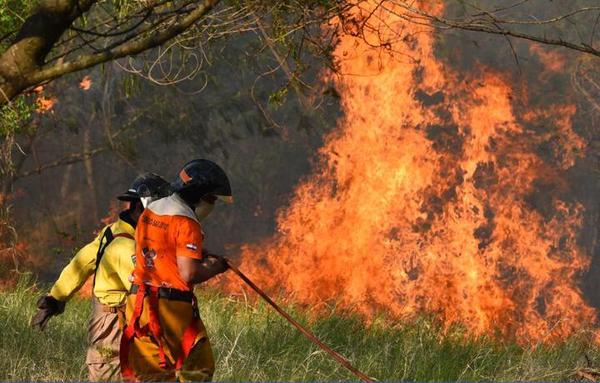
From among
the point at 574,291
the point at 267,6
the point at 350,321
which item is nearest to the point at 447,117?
the point at 574,291

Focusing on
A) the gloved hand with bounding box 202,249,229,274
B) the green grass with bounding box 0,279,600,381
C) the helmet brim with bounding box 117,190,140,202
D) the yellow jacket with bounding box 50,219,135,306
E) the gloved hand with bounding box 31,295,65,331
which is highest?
the helmet brim with bounding box 117,190,140,202

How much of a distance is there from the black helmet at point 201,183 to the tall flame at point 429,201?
1310 centimetres

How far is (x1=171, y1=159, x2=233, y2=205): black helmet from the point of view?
546 cm

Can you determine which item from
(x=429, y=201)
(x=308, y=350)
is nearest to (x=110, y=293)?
(x=308, y=350)

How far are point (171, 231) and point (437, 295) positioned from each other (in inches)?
656

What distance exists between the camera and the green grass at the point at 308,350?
7.43m

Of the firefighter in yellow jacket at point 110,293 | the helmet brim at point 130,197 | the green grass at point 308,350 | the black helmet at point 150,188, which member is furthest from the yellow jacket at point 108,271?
the green grass at point 308,350

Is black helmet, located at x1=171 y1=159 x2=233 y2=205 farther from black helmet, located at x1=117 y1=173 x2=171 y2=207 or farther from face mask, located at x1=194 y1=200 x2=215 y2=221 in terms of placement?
black helmet, located at x1=117 y1=173 x2=171 y2=207

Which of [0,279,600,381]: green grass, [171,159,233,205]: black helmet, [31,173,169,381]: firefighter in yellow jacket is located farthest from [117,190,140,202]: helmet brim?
[0,279,600,381]: green grass

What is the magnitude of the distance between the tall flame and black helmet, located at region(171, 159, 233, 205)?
13.1 metres

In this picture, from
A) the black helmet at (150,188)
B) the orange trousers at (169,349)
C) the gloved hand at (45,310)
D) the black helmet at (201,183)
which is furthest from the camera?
the gloved hand at (45,310)

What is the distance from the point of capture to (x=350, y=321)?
988 centimetres

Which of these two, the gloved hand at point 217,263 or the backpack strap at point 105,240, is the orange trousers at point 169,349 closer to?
the gloved hand at point 217,263

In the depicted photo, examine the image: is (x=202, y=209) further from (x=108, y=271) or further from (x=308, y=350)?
(x=308, y=350)
